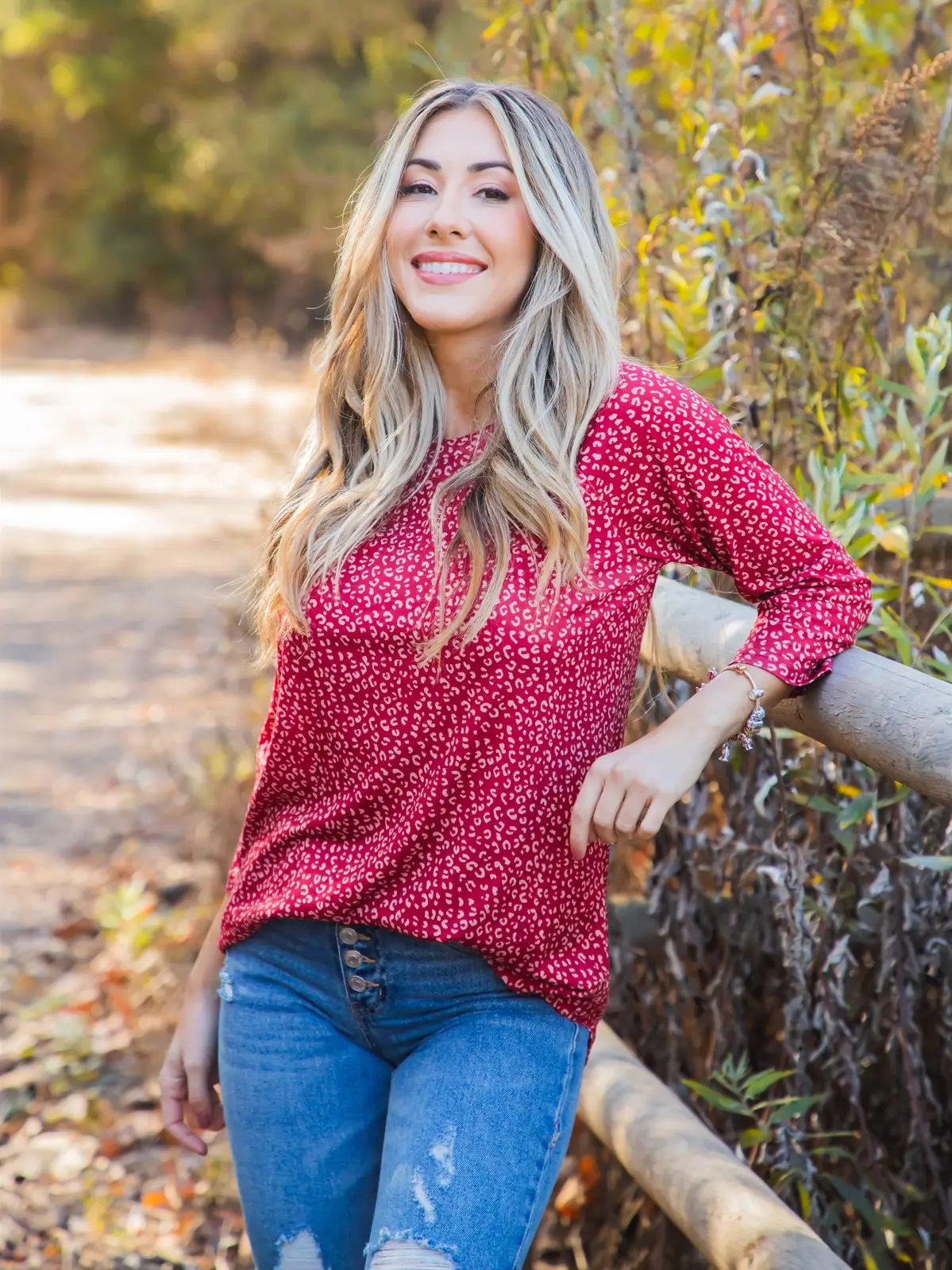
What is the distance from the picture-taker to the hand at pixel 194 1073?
210 cm

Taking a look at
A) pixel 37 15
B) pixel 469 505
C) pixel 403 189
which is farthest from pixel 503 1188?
pixel 37 15

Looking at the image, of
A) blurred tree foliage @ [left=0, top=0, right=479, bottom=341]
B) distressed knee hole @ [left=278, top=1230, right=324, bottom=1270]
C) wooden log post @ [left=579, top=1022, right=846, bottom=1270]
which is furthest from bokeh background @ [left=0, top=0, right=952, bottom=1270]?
blurred tree foliage @ [left=0, top=0, right=479, bottom=341]

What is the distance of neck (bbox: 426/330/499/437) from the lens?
2029 mm

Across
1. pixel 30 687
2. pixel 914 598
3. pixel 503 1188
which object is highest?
pixel 914 598

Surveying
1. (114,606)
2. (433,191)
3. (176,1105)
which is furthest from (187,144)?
(176,1105)

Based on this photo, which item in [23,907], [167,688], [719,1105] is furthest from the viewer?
[167,688]

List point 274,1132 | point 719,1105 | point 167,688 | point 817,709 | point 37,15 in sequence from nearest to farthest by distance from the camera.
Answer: point 817,709, point 274,1132, point 719,1105, point 167,688, point 37,15

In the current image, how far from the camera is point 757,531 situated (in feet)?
5.74

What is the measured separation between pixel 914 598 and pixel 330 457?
2.86ft

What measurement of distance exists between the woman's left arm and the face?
0.89 feet

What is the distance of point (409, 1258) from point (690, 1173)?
52 centimetres

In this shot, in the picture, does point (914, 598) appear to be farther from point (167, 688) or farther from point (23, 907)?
point (167, 688)

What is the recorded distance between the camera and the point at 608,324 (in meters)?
1.93

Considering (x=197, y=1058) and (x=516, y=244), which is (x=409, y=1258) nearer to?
(x=197, y=1058)
